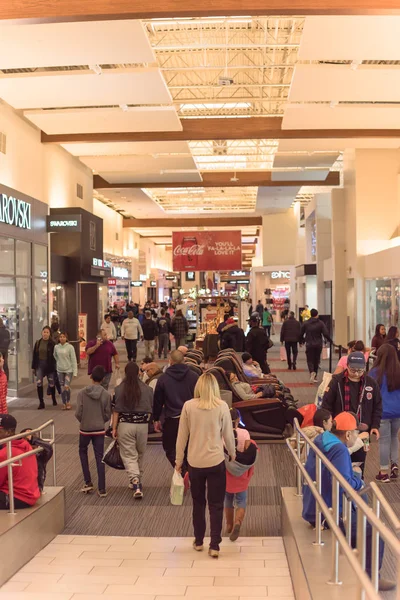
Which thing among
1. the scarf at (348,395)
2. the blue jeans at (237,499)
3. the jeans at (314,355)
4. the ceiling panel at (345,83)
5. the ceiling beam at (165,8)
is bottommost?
the blue jeans at (237,499)

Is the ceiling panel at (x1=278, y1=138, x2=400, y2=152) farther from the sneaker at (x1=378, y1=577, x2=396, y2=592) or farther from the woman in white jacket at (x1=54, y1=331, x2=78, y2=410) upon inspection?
the sneaker at (x1=378, y1=577, x2=396, y2=592)

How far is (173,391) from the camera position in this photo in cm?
775

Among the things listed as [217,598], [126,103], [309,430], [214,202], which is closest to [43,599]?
[217,598]

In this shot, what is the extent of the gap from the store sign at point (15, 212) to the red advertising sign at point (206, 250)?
9778mm

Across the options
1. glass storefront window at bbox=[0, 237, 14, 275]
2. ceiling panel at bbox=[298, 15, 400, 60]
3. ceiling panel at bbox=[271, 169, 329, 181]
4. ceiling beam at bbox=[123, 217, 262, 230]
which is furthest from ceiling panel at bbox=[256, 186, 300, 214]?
ceiling panel at bbox=[298, 15, 400, 60]

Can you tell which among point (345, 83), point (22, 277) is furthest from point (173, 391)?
point (22, 277)

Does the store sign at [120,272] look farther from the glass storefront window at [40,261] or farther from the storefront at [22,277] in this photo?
the storefront at [22,277]

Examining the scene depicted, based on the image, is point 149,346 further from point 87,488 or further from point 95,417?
point 95,417

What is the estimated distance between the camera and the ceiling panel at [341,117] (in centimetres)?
1531

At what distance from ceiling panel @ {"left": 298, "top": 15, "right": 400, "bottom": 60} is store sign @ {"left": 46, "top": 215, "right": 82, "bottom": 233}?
24.5 feet

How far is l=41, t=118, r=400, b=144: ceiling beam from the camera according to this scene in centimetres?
1699

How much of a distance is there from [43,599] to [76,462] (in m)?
4.65

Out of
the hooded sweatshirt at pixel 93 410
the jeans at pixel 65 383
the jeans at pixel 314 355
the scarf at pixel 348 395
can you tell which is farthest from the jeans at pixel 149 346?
the scarf at pixel 348 395

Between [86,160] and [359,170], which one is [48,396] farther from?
[359,170]
